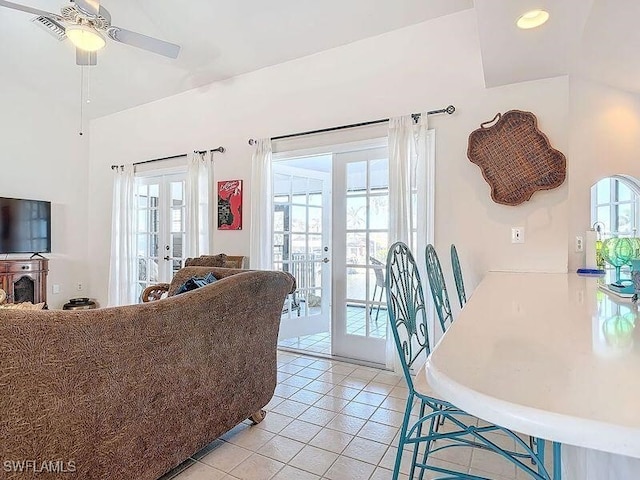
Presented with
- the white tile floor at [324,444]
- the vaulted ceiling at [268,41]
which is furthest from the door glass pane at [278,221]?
the white tile floor at [324,444]

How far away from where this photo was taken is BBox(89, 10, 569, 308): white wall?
265 cm

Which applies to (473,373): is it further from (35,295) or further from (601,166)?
(35,295)

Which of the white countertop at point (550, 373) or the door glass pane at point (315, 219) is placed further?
the door glass pane at point (315, 219)

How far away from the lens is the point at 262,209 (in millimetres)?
3881

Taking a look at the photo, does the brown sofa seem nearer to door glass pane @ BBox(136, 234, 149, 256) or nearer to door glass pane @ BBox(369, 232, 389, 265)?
door glass pane @ BBox(369, 232, 389, 265)

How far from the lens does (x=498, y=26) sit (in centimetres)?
192

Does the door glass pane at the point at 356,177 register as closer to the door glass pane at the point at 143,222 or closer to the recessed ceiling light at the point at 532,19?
the recessed ceiling light at the point at 532,19

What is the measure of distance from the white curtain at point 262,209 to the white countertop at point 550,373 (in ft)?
9.65

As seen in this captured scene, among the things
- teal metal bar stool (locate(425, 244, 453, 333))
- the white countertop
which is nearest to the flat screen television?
teal metal bar stool (locate(425, 244, 453, 333))

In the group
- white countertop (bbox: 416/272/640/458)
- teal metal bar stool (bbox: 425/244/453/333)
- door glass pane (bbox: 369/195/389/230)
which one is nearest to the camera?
white countertop (bbox: 416/272/640/458)

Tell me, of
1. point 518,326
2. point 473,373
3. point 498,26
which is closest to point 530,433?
point 473,373

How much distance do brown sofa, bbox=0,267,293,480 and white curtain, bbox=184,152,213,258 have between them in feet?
8.08

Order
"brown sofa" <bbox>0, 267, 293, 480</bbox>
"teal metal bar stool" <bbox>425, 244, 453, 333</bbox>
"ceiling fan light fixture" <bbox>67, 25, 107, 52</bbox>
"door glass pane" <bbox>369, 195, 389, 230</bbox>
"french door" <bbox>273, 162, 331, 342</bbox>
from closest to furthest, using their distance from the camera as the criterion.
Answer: "brown sofa" <bbox>0, 267, 293, 480</bbox> → "teal metal bar stool" <bbox>425, 244, 453, 333</bbox> → "ceiling fan light fixture" <bbox>67, 25, 107, 52</bbox> → "door glass pane" <bbox>369, 195, 389, 230</bbox> → "french door" <bbox>273, 162, 331, 342</bbox>

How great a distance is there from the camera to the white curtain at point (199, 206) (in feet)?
14.1
